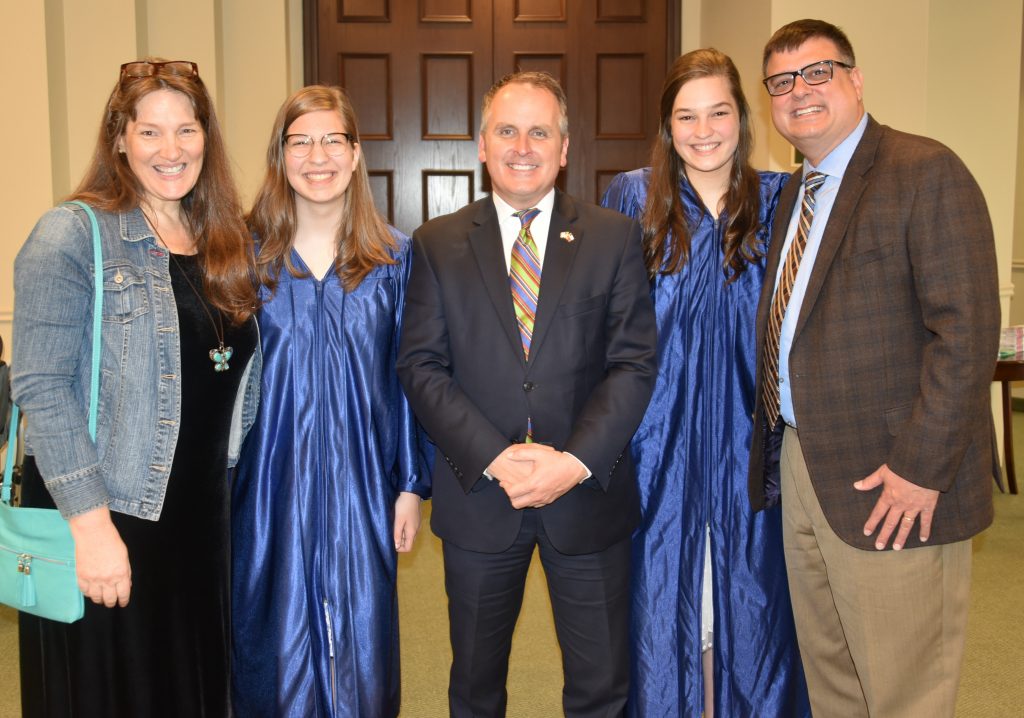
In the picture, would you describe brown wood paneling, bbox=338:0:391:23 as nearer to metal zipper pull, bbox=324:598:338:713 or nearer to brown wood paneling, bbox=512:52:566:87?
brown wood paneling, bbox=512:52:566:87

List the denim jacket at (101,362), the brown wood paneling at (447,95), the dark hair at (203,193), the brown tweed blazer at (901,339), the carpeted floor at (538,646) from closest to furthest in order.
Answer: the denim jacket at (101,362) < the brown tweed blazer at (901,339) < the dark hair at (203,193) < the carpeted floor at (538,646) < the brown wood paneling at (447,95)

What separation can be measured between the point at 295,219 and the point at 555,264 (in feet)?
2.14

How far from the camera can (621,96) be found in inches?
231

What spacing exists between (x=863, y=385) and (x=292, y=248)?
1.34 m

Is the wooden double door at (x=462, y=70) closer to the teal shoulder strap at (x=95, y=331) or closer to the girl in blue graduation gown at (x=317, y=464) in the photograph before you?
the girl in blue graduation gown at (x=317, y=464)

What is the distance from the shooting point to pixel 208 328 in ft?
6.21

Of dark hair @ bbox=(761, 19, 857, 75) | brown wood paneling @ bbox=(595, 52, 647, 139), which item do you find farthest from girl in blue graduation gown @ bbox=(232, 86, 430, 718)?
brown wood paneling @ bbox=(595, 52, 647, 139)

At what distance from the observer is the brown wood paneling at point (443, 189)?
5871 millimetres

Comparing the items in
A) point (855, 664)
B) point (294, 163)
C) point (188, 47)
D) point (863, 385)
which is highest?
point (188, 47)

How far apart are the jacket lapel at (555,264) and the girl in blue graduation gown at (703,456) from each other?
0.28 m

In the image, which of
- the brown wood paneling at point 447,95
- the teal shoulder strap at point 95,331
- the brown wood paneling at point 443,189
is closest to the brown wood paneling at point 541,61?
the brown wood paneling at point 447,95

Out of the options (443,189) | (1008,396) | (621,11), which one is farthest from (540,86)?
(1008,396)

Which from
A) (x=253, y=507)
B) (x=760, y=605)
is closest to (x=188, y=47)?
(x=253, y=507)

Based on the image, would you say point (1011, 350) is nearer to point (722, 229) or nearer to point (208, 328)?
point (722, 229)
